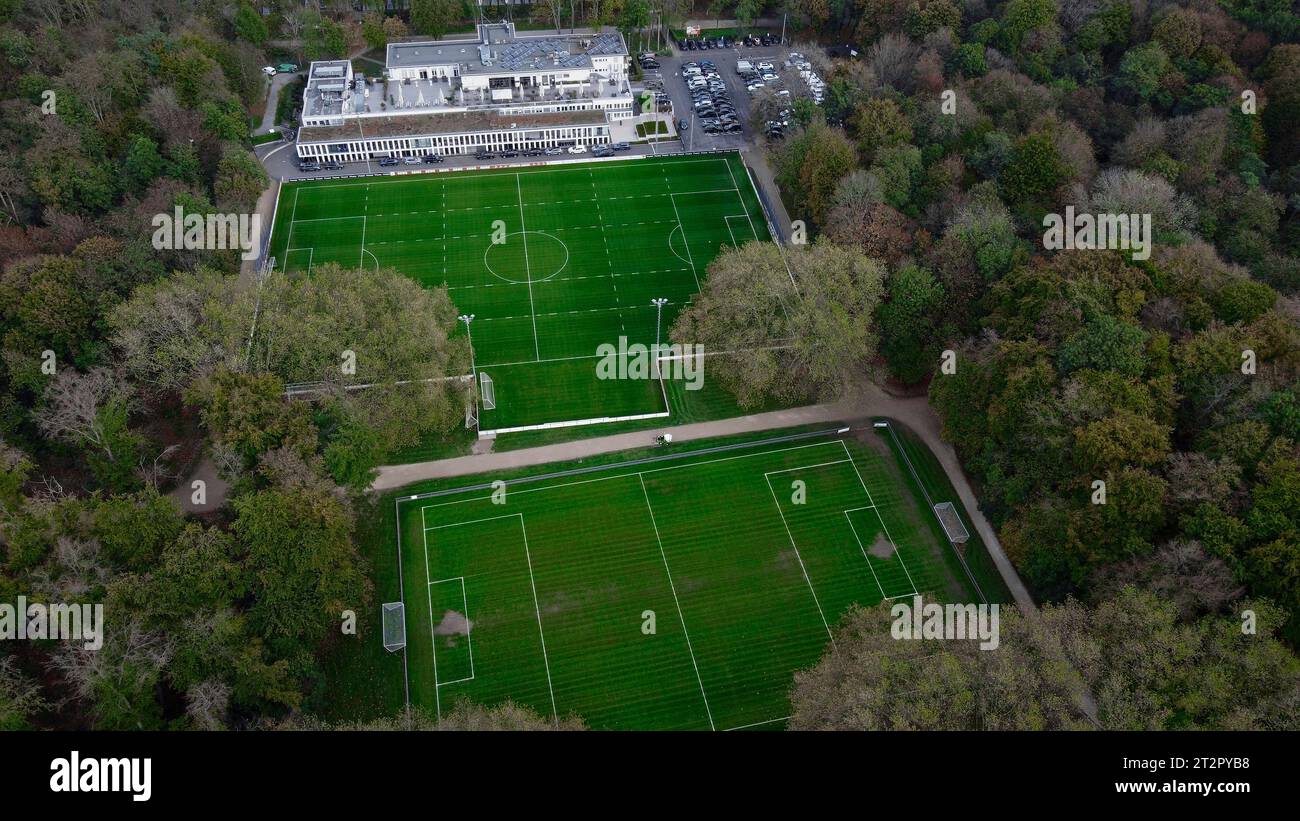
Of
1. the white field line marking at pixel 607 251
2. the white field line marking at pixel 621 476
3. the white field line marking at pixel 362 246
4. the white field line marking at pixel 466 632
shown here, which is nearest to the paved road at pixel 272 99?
the white field line marking at pixel 362 246

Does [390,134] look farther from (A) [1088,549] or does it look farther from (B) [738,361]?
(A) [1088,549]

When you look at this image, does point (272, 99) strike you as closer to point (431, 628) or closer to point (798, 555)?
point (431, 628)

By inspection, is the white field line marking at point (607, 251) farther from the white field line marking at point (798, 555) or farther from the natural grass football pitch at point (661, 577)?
the white field line marking at point (798, 555)

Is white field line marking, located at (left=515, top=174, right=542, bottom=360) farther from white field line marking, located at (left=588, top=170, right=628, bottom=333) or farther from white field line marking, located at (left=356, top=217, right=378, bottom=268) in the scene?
white field line marking, located at (left=356, top=217, right=378, bottom=268)

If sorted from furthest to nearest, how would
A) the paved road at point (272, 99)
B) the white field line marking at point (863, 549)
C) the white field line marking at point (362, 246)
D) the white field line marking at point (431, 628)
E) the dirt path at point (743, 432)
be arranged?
the paved road at point (272, 99) → the white field line marking at point (362, 246) → the dirt path at point (743, 432) → the white field line marking at point (863, 549) → the white field line marking at point (431, 628)
